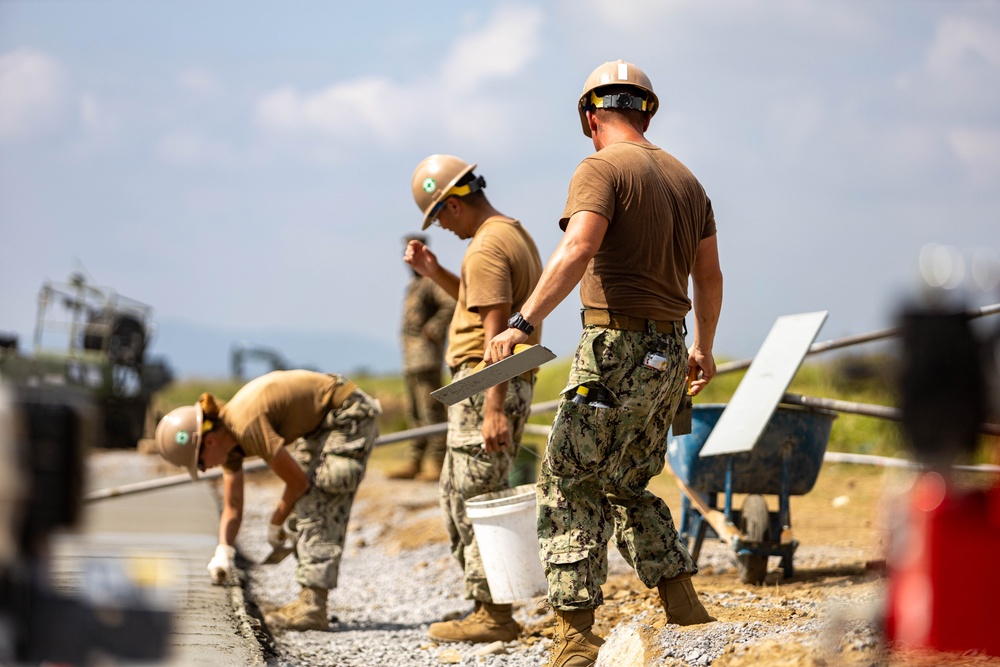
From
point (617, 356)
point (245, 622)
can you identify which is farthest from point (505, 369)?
point (245, 622)

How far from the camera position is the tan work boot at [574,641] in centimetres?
391

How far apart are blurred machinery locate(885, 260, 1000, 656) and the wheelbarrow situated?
3625mm

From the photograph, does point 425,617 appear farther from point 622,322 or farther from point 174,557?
point 622,322

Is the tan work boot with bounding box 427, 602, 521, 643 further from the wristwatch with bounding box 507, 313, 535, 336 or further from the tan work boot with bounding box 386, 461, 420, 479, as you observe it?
the tan work boot with bounding box 386, 461, 420, 479

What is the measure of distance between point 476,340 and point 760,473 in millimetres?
1795

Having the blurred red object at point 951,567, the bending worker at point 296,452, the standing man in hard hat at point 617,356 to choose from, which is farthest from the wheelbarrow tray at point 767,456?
the blurred red object at point 951,567

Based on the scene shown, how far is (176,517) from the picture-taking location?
32.3ft

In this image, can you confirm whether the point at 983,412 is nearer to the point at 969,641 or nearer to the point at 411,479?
the point at 969,641

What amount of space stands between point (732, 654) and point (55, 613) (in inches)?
86.8

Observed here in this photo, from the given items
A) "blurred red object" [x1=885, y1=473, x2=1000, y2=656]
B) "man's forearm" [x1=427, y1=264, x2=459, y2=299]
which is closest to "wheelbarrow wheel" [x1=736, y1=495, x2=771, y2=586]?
"man's forearm" [x1=427, y1=264, x2=459, y2=299]

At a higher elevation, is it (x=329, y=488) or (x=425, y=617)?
(x=329, y=488)

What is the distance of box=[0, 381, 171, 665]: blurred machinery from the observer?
84.4 inches

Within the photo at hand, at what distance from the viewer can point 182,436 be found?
5.41 metres

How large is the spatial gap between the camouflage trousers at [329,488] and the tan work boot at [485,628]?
0.70 metres
